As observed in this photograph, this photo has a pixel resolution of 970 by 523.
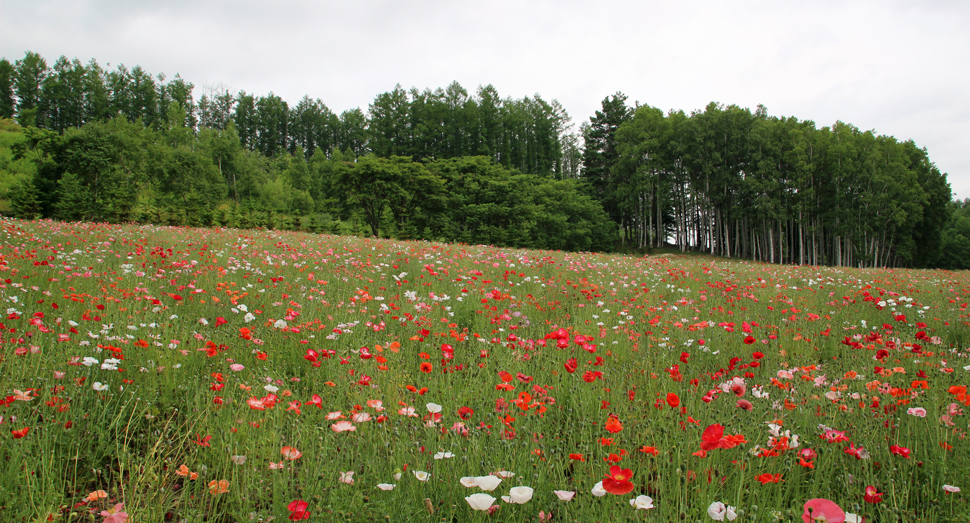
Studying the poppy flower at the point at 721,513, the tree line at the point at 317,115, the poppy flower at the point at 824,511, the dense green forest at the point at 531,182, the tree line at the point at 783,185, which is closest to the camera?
the poppy flower at the point at 824,511

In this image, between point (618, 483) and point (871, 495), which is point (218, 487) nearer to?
point (618, 483)

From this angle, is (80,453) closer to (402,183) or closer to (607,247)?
(402,183)

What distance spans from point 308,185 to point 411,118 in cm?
1434

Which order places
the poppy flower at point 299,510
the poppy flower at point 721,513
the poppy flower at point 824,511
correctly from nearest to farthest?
the poppy flower at point 824,511
the poppy flower at point 721,513
the poppy flower at point 299,510

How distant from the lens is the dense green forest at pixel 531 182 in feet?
90.7

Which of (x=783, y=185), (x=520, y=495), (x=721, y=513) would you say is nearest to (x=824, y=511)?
(x=721, y=513)

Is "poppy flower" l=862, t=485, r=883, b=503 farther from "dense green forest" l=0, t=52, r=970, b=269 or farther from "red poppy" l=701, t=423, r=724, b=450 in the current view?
"dense green forest" l=0, t=52, r=970, b=269

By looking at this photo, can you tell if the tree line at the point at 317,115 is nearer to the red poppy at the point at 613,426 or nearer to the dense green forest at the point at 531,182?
the dense green forest at the point at 531,182

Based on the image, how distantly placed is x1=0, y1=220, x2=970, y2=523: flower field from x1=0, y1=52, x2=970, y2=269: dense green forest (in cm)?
2553

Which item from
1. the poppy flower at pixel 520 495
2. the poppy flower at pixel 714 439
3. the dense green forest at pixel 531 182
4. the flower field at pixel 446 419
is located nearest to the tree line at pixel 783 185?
the dense green forest at pixel 531 182

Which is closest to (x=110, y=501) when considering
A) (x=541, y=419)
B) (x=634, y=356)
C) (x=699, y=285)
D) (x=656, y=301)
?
(x=541, y=419)

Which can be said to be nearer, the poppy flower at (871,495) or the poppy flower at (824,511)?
the poppy flower at (824,511)

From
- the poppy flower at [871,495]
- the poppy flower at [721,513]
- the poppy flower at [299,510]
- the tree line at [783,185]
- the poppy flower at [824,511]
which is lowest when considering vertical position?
the poppy flower at [871,495]

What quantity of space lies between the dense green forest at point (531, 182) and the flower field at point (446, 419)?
25533mm
